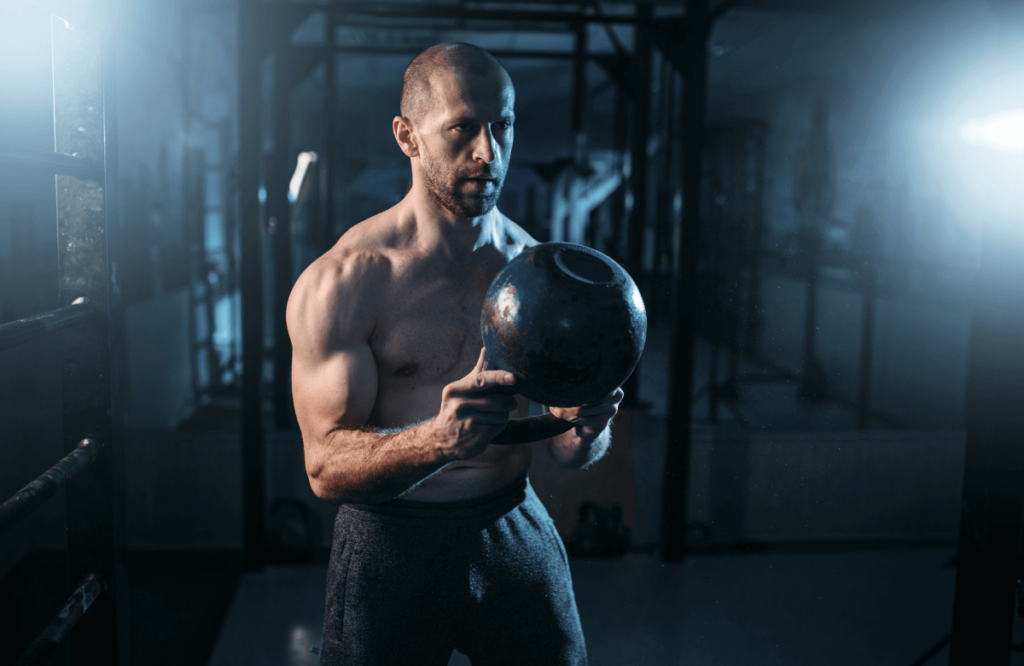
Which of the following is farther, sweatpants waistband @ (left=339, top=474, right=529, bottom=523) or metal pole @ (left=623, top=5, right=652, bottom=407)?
metal pole @ (left=623, top=5, right=652, bottom=407)

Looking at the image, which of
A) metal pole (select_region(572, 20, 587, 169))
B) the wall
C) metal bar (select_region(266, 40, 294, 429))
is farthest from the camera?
the wall

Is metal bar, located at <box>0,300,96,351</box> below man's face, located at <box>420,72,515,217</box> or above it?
below

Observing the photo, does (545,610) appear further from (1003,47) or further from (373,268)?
(1003,47)

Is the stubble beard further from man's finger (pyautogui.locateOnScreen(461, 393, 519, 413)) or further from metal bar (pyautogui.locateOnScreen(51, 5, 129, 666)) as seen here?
metal bar (pyautogui.locateOnScreen(51, 5, 129, 666))

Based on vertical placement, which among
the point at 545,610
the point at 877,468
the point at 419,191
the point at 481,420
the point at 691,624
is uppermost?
the point at 419,191

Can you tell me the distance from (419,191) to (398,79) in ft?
28.2

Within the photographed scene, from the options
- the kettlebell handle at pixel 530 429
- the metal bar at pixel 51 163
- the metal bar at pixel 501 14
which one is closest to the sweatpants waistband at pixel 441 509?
the kettlebell handle at pixel 530 429

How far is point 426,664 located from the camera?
1.24 metres

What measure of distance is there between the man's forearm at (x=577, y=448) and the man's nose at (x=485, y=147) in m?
0.49

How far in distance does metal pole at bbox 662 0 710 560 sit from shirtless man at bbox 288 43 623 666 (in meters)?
1.47

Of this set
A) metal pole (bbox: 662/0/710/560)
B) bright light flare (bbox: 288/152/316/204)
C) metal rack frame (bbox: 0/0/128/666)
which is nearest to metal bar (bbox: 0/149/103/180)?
metal rack frame (bbox: 0/0/128/666)

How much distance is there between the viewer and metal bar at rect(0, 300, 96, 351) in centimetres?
90

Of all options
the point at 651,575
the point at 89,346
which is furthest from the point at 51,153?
the point at 651,575

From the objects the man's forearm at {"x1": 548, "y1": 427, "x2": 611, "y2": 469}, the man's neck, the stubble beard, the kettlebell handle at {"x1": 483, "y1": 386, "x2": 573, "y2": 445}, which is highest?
the stubble beard
